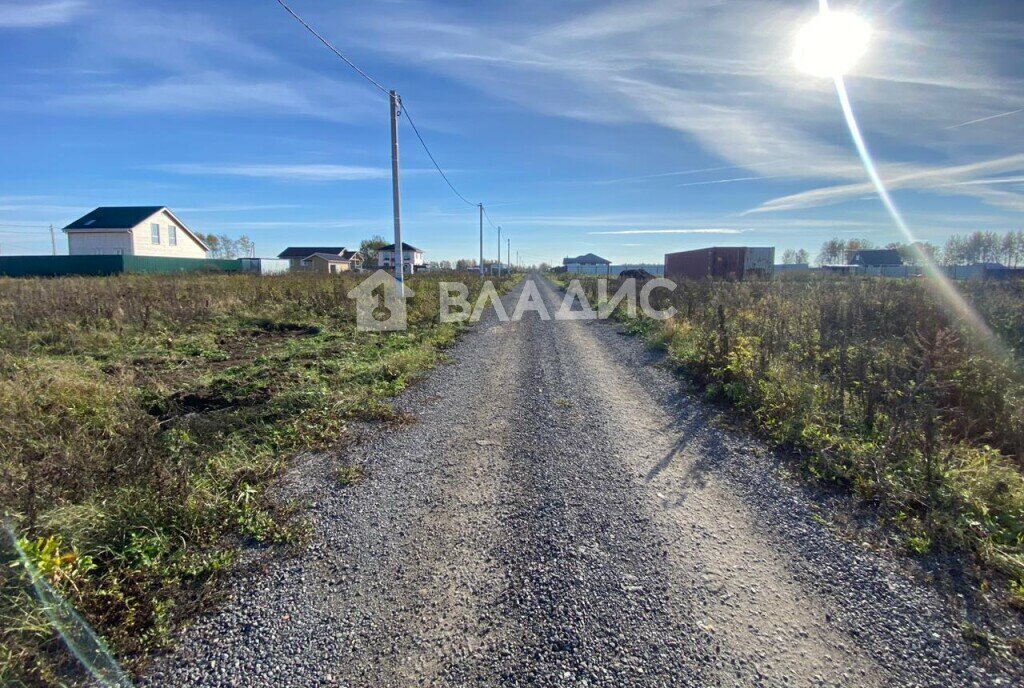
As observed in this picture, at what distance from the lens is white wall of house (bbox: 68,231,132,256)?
34.1 m

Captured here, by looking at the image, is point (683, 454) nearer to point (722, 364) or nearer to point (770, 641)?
point (770, 641)

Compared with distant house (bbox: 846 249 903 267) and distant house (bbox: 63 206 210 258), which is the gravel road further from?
distant house (bbox: 846 249 903 267)

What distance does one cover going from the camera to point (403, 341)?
968 cm

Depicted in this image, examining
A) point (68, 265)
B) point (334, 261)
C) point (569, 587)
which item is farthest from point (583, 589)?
point (334, 261)

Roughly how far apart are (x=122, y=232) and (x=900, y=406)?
43.9m

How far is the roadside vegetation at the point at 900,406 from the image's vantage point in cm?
309

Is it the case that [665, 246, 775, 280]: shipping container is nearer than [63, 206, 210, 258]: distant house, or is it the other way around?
[665, 246, 775, 280]: shipping container

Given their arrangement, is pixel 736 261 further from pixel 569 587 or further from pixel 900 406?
pixel 569 587

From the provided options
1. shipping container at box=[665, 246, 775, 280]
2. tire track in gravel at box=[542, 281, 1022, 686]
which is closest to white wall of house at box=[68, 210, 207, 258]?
shipping container at box=[665, 246, 775, 280]

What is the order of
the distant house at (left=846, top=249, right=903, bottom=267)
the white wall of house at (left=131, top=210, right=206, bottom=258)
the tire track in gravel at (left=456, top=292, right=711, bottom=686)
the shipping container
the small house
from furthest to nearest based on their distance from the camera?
the distant house at (left=846, top=249, right=903, bottom=267) < the small house < the white wall of house at (left=131, top=210, right=206, bottom=258) < the shipping container < the tire track in gravel at (left=456, top=292, right=711, bottom=686)

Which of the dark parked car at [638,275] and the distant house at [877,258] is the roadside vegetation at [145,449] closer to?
the dark parked car at [638,275]

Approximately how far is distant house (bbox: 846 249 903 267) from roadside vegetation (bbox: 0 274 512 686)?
68605mm

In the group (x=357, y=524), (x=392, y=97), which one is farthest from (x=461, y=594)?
(x=392, y=97)

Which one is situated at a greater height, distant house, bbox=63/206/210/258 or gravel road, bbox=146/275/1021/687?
distant house, bbox=63/206/210/258
